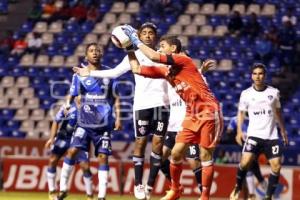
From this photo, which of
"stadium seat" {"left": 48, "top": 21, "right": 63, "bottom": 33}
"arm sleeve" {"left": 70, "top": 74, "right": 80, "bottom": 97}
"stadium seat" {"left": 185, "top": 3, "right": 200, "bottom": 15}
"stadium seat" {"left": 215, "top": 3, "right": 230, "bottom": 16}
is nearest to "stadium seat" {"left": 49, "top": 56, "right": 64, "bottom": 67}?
"stadium seat" {"left": 48, "top": 21, "right": 63, "bottom": 33}

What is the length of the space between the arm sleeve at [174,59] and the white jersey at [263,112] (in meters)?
3.87

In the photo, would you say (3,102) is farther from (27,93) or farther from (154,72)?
(154,72)

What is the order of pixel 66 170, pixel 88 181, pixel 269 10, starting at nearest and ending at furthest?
1. pixel 66 170
2. pixel 88 181
3. pixel 269 10

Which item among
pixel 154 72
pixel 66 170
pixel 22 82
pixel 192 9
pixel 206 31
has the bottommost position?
pixel 66 170

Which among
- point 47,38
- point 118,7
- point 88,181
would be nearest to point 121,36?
point 88,181

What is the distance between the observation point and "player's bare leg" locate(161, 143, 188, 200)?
13961 millimetres

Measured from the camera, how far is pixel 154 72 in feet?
44.9

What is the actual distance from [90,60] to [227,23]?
15.1 metres

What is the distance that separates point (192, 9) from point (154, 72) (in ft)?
56.2

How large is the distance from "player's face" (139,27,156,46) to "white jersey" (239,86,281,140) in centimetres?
314

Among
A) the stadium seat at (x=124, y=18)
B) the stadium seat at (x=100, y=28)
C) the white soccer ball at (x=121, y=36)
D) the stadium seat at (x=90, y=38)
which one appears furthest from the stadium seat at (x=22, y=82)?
the white soccer ball at (x=121, y=36)

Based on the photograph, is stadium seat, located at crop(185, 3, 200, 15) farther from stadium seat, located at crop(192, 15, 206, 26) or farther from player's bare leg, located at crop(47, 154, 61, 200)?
player's bare leg, located at crop(47, 154, 61, 200)

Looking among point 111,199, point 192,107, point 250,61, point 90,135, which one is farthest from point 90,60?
point 250,61

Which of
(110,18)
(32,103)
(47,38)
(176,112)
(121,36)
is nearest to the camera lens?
(121,36)
